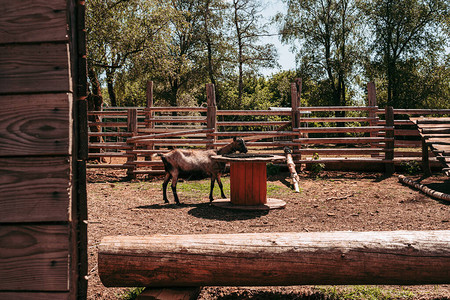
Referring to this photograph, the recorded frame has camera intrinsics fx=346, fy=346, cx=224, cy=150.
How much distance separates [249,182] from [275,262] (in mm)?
4051

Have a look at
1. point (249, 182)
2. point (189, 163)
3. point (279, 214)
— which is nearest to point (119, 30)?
point (189, 163)

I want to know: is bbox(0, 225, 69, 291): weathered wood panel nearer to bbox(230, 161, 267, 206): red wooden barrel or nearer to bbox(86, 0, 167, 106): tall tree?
bbox(230, 161, 267, 206): red wooden barrel

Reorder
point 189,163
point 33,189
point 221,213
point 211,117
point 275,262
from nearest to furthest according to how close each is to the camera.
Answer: point 33,189, point 275,262, point 221,213, point 189,163, point 211,117

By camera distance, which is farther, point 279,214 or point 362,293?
point 279,214

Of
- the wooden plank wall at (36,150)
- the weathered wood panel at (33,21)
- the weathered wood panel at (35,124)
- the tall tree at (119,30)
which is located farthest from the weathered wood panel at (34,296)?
the tall tree at (119,30)

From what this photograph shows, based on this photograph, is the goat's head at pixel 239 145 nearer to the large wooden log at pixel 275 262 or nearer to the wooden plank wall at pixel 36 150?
the large wooden log at pixel 275 262

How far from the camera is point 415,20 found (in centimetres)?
2536

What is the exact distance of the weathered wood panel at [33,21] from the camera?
1.87 meters

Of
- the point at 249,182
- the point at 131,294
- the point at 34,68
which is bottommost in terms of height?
the point at 131,294

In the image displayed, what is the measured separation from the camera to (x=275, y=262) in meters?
2.50

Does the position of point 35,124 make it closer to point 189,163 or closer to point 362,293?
point 362,293

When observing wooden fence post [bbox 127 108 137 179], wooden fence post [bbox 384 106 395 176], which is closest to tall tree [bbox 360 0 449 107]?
wooden fence post [bbox 384 106 395 176]

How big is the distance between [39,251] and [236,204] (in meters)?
4.99

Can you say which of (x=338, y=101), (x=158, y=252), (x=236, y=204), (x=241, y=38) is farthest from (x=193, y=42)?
(x=158, y=252)
